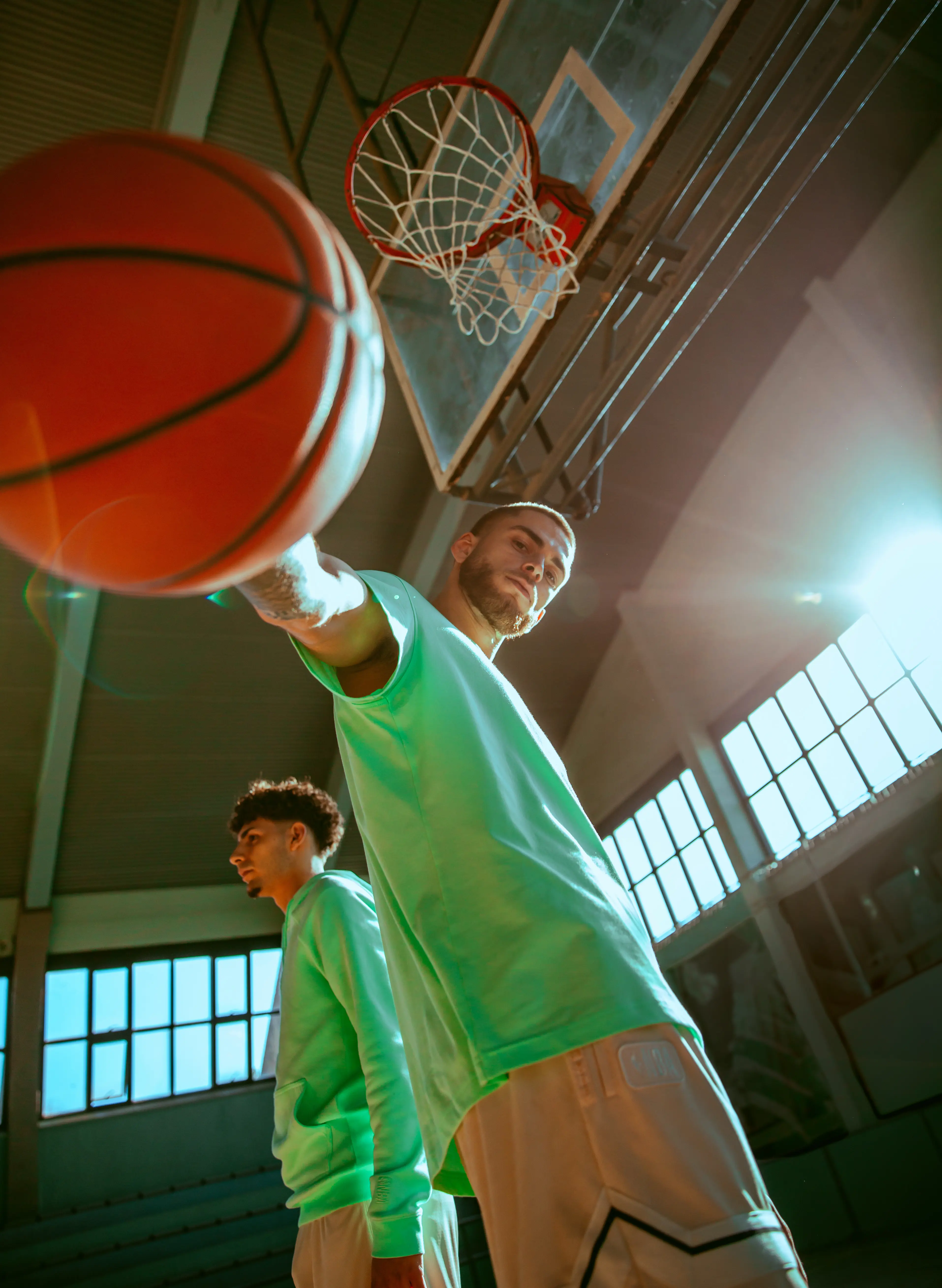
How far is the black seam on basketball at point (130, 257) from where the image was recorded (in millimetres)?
928

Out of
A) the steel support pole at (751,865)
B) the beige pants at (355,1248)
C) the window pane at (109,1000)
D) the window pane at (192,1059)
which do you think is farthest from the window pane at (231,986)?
the beige pants at (355,1248)

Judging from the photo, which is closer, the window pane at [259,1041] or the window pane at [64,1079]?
the window pane at [64,1079]

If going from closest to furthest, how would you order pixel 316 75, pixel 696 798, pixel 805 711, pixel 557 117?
pixel 557 117, pixel 316 75, pixel 805 711, pixel 696 798

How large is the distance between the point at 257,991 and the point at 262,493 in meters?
8.94

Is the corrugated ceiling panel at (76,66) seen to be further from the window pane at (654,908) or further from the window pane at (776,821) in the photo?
the window pane at (654,908)

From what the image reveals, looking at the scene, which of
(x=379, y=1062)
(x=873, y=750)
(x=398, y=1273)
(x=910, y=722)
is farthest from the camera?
(x=873, y=750)

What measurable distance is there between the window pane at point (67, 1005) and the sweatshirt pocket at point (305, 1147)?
7.23m

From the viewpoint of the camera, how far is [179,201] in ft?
3.34

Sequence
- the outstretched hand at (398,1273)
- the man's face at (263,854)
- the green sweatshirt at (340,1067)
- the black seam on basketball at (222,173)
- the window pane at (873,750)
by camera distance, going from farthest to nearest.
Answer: the window pane at (873,750), the man's face at (263,854), the green sweatshirt at (340,1067), the outstretched hand at (398,1273), the black seam on basketball at (222,173)

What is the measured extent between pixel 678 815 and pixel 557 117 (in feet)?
19.5

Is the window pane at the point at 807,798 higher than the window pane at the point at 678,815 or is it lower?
lower

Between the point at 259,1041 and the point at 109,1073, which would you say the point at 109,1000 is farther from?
the point at 259,1041

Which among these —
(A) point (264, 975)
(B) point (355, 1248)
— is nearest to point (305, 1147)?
(B) point (355, 1248)

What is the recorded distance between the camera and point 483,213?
3789 mm
